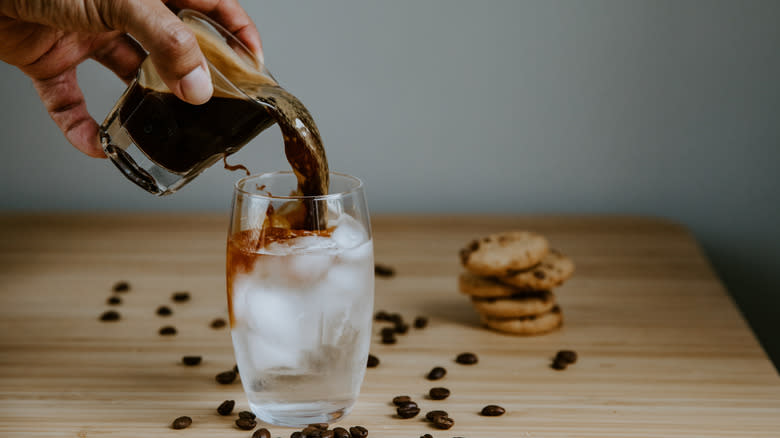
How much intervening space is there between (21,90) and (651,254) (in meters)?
1.57

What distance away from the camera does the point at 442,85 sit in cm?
207

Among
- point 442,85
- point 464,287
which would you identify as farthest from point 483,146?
point 464,287

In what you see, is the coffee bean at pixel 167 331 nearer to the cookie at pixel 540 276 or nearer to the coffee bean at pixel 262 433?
the coffee bean at pixel 262 433

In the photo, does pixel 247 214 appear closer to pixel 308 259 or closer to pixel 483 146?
pixel 308 259

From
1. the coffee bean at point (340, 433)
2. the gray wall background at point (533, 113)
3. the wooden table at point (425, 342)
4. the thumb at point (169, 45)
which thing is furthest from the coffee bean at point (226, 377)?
the gray wall background at point (533, 113)

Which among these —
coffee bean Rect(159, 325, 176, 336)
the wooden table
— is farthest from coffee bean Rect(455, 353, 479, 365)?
coffee bean Rect(159, 325, 176, 336)

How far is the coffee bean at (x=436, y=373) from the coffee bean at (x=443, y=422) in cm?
15

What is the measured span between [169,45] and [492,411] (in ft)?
2.14

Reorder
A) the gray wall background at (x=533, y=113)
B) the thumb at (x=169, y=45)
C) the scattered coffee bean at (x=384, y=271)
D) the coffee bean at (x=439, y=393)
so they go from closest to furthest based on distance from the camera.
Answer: the thumb at (x=169, y=45)
the coffee bean at (x=439, y=393)
the scattered coffee bean at (x=384, y=271)
the gray wall background at (x=533, y=113)

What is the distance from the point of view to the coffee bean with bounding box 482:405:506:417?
119 cm

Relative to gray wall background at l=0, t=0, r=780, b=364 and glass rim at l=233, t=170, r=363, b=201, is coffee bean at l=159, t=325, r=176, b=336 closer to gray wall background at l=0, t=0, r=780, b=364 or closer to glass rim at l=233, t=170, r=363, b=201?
glass rim at l=233, t=170, r=363, b=201

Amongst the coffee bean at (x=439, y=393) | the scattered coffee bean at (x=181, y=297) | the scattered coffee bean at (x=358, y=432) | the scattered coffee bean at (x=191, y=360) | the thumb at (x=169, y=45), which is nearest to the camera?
the thumb at (x=169, y=45)

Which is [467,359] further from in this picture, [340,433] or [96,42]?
[96,42]

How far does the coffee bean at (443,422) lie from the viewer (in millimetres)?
1152
